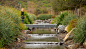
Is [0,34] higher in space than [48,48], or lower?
higher

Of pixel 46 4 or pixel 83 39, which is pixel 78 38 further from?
pixel 46 4

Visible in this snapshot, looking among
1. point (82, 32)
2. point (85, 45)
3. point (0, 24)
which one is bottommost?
point (85, 45)

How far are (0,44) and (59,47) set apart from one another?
3.93m

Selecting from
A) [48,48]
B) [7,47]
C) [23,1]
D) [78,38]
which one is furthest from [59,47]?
[23,1]

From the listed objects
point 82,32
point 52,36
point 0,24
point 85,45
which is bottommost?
point 52,36

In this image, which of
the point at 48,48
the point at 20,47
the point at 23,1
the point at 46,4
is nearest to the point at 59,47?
the point at 48,48

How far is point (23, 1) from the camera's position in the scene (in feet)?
235

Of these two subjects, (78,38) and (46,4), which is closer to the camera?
(78,38)

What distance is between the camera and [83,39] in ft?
25.3

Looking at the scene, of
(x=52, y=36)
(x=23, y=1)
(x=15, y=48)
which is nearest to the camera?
(x=15, y=48)

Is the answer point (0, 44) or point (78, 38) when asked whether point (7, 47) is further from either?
point (78, 38)

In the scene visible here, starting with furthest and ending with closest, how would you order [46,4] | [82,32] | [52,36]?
[46,4] → [52,36] → [82,32]

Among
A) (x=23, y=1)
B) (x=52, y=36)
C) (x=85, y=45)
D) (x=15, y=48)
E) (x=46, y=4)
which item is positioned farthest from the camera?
(x=46, y=4)

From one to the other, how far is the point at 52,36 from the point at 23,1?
62.2m
